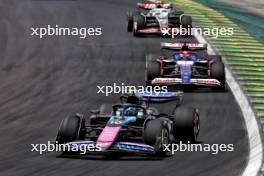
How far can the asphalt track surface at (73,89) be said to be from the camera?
18000 mm

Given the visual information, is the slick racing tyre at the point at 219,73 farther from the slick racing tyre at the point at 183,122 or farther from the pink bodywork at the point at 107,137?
the pink bodywork at the point at 107,137

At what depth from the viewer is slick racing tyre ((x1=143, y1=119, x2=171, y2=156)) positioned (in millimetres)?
18250

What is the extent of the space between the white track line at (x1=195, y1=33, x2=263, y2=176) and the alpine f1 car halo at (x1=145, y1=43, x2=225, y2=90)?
0.83m

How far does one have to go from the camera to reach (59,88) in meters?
27.5

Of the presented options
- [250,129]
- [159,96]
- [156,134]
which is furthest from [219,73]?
[156,134]

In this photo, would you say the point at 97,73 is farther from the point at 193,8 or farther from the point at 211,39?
the point at 193,8

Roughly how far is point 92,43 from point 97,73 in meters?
5.07

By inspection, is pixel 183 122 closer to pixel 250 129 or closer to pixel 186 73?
pixel 250 129

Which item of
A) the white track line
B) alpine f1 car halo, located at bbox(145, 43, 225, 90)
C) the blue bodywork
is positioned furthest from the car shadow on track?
the blue bodywork

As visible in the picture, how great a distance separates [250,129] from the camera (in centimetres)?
2228

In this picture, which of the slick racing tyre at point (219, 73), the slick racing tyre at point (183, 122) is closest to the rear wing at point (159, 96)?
the slick racing tyre at point (183, 122)

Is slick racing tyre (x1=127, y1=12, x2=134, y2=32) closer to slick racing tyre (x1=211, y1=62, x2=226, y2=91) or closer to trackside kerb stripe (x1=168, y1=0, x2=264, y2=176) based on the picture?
trackside kerb stripe (x1=168, y1=0, x2=264, y2=176)

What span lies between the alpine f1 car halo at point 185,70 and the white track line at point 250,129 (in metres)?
0.83

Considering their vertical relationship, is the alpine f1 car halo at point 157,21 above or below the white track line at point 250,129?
above
